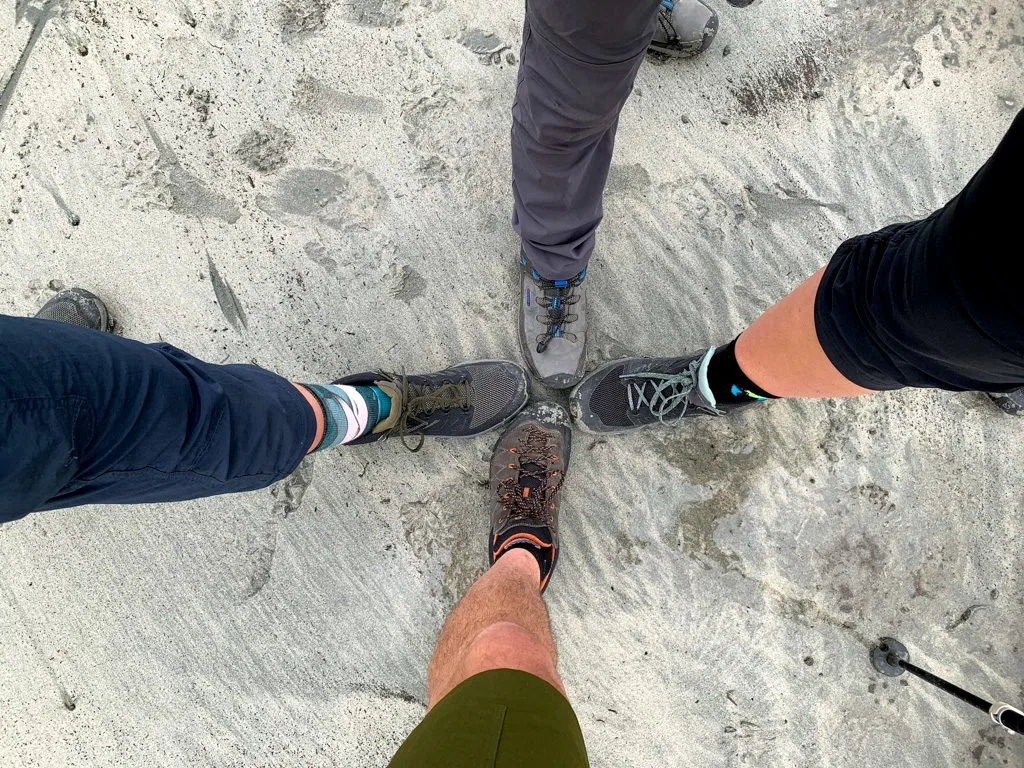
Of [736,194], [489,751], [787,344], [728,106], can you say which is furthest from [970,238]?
[728,106]

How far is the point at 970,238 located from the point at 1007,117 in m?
1.45

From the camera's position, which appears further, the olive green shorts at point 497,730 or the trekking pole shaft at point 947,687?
the trekking pole shaft at point 947,687

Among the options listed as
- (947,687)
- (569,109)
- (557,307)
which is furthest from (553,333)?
(947,687)

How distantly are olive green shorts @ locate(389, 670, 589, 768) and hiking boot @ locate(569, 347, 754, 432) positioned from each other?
2.61 ft

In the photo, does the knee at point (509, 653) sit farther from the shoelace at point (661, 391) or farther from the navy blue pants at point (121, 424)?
the shoelace at point (661, 391)

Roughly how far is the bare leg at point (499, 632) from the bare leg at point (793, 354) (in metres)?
0.73

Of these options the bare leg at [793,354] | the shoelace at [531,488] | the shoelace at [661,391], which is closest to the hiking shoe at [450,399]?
the shoelace at [531,488]

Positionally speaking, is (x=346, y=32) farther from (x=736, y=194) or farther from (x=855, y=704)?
(x=855, y=704)

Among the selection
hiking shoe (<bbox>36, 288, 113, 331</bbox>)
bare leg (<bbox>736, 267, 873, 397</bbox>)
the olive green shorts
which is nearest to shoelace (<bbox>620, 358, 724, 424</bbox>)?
bare leg (<bbox>736, 267, 873, 397</bbox>)

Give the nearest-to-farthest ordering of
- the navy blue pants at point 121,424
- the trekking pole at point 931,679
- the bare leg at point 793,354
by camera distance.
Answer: the navy blue pants at point 121,424 → the bare leg at point 793,354 → the trekking pole at point 931,679

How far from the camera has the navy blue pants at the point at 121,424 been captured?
32.4 inches

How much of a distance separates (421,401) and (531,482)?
0.38 metres

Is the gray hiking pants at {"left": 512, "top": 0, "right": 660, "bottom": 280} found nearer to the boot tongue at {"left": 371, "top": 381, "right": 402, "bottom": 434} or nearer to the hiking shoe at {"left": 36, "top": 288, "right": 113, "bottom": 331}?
the boot tongue at {"left": 371, "top": 381, "right": 402, "bottom": 434}

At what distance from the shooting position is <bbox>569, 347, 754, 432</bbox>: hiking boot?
1476 mm
